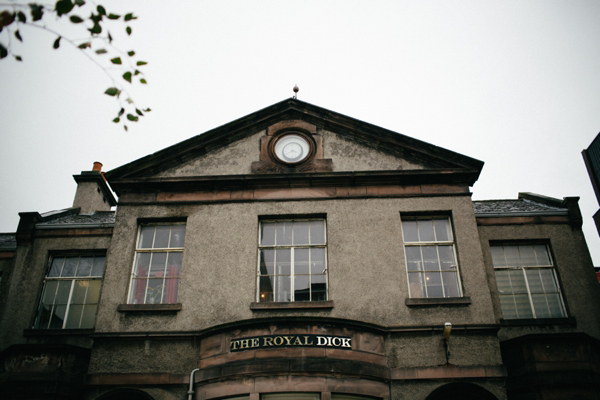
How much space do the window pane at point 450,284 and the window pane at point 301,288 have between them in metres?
3.45

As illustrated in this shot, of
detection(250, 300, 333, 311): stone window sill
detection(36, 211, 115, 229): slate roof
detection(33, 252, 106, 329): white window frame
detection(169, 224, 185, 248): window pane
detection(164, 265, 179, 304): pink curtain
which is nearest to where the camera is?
detection(250, 300, 333, 311): stone window sill

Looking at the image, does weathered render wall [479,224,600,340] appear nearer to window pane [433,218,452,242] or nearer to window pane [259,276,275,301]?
window pane [433,218,452,242]

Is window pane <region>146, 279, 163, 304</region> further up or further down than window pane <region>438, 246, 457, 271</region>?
further down

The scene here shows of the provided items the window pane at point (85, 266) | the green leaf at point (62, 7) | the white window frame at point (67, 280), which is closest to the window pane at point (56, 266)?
the white window frame at point (67, 280)

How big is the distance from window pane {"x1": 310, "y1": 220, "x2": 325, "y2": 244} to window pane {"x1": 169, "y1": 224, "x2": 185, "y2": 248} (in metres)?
3.48

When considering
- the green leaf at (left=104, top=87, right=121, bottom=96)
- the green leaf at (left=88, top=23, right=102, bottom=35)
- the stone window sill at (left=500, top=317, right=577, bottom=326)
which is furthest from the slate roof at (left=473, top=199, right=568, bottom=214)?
the green leaf at (left=88, top=23, right=102, bottom=35)

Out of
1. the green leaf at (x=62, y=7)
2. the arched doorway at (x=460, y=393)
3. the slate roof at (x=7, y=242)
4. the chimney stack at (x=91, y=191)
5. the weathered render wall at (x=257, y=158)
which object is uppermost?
the chimney stack at (x=91, y=191)

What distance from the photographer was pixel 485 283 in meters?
12.3

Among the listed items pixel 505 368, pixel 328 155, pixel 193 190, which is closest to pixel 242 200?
pixel 193 190

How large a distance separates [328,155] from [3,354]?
9.57 metres

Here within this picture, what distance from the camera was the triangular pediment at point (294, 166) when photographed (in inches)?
555

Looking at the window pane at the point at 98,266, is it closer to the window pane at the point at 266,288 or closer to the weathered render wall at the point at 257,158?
the weathered render wall at the point at 257,158

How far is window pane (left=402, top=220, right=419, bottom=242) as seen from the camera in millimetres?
13203

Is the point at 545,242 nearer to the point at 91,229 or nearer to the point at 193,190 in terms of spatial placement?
the point at 193,190
